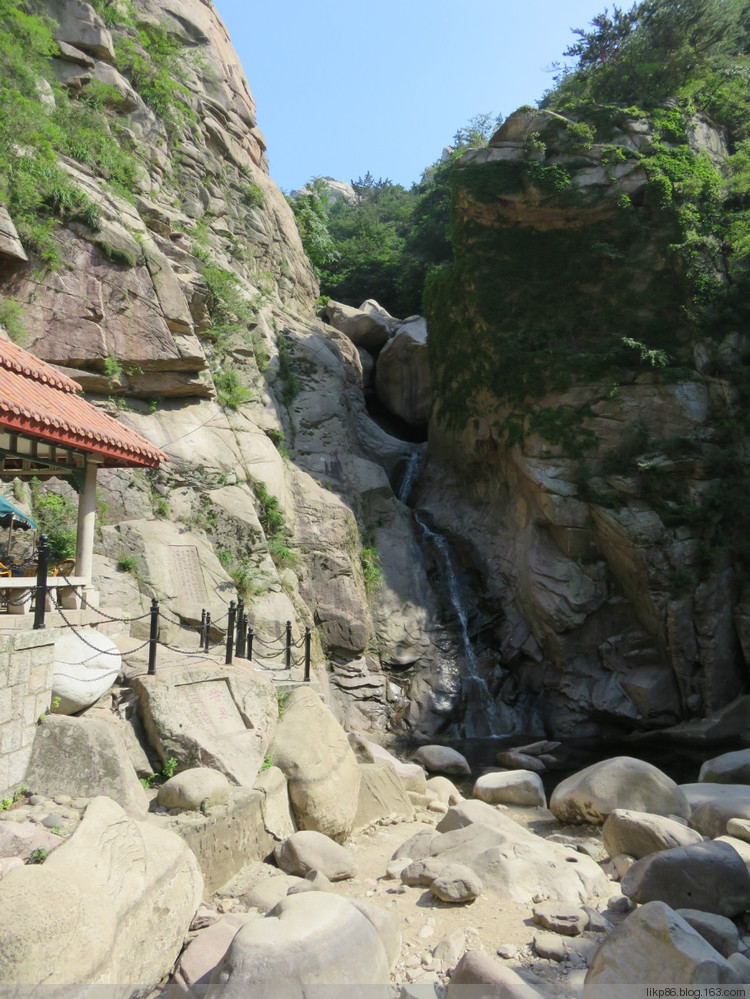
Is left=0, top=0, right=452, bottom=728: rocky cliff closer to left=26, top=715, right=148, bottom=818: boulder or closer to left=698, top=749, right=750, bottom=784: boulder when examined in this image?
left=26, top=715, right=148, bottom=818: boulder

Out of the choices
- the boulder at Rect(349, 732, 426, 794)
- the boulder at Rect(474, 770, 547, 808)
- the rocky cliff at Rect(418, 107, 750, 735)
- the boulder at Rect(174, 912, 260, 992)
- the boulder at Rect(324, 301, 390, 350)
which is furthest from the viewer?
the boulder at Rect(324, 301, 390, 350)

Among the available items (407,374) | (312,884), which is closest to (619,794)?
(312,884)

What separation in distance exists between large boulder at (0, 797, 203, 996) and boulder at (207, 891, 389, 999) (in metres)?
0.84

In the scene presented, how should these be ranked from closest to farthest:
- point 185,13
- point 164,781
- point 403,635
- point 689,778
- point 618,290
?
point 164,781
point 689,778
point 403,635
point 618,290
point 185,13

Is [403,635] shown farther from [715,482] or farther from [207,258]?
[207,258]

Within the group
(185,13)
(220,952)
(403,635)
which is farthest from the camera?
(185,13)

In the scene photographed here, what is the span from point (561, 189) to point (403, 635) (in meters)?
15.2

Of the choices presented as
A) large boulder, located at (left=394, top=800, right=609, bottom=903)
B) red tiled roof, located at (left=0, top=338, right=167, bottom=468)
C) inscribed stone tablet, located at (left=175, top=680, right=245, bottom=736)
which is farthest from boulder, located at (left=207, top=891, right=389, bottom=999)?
red tiled roof, located at (left=0, top=338, right=167, bottom=468)

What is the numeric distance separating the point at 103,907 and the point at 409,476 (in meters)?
21.1

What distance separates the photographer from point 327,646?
17359mm

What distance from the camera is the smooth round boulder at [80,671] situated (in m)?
7.39

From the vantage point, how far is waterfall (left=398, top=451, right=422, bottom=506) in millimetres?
24797

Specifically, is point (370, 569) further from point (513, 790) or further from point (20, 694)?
point (20, 694)

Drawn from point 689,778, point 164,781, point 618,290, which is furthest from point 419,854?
point 618,290
